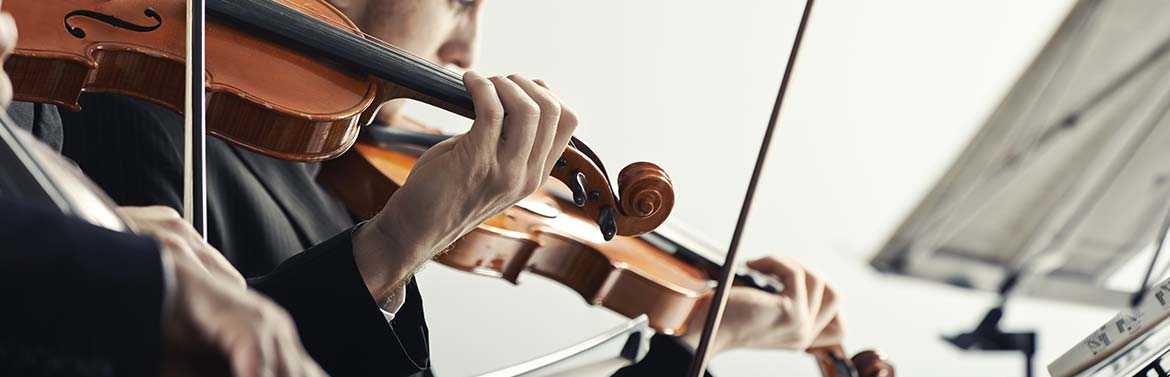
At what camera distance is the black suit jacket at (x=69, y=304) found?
0.18 metres

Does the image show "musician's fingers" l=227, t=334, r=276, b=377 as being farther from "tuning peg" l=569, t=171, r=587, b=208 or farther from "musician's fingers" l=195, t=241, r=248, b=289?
"tuning peg" l=569, t=171, r=587, b=208

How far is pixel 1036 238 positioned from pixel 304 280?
0.70m

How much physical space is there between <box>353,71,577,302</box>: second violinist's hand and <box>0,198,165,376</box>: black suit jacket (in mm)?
538

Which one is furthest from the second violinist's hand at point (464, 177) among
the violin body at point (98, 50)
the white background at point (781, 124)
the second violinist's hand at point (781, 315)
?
the white background at point (781, 124)

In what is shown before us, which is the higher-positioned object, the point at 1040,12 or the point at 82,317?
the point at 1040,12

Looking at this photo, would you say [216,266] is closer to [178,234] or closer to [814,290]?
[178,234]

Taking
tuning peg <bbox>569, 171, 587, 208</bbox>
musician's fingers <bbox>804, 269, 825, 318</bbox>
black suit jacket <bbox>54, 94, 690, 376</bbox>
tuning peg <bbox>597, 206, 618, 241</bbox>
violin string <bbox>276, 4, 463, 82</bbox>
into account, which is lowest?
black suit jacket <bbox>54, 94, 690, 376</bbox>

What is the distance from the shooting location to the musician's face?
1.05 m

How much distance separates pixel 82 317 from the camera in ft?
0.59

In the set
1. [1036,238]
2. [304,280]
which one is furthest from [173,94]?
[1036,238]

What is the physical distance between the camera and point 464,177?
725 mm

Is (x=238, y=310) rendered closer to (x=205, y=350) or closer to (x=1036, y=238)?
(x=205, y=350)

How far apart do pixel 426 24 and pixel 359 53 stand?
1.03ft

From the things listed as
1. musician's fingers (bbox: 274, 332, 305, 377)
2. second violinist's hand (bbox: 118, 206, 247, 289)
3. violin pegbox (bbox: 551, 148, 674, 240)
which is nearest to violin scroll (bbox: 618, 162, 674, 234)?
violin pegbox (bbox: 551, 148, 674, 240)
